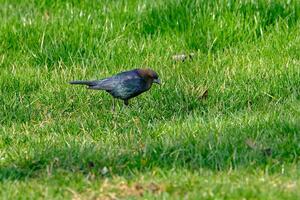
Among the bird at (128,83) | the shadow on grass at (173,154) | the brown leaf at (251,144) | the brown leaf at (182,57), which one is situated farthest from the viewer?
the brown leaf at (182,57)

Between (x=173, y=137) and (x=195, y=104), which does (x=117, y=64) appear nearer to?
(x=195, y=104)

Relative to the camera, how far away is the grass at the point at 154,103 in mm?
4973

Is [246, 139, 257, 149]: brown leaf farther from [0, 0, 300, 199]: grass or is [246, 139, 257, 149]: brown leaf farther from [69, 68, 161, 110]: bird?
[69, 68, 161, 110]: bird

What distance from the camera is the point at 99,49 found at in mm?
7637

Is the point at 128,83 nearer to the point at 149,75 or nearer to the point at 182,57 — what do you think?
the point at 149,75

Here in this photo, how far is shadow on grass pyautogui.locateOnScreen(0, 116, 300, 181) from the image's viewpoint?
5164mm

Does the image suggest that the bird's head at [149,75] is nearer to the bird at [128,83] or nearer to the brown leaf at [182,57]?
the bird at [128,83]

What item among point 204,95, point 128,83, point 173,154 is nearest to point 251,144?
point 173,154

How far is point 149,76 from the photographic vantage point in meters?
6.54

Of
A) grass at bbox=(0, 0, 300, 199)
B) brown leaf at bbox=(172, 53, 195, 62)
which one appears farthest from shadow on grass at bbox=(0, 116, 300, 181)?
brown leaf at bbox=(172, 53, 195, 62)

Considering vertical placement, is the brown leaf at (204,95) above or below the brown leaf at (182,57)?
above

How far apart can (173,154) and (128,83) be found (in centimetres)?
130

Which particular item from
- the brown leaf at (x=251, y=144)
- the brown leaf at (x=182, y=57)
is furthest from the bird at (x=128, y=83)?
the brown leaf at (x=251, y=144)

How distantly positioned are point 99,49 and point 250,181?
10.2ft
